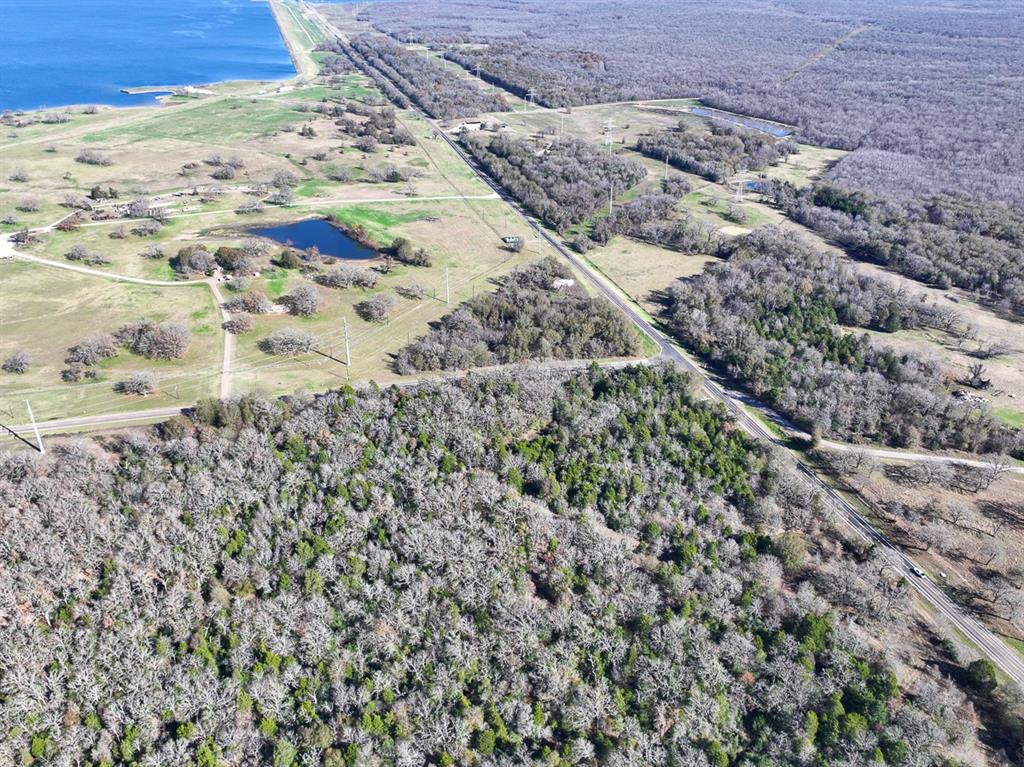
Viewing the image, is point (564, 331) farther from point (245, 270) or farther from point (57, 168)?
point (57, 168)

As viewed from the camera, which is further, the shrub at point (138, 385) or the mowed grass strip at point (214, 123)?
the mowed grass strip at point (214, 123)

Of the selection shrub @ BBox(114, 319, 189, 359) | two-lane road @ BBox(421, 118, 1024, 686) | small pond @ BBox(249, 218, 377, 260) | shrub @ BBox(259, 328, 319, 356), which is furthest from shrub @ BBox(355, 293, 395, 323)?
two-lane road @ BBox(421, 118, 1024, 686)

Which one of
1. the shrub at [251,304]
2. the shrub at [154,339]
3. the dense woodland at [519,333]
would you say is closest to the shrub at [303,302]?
the shrub at [251,304]

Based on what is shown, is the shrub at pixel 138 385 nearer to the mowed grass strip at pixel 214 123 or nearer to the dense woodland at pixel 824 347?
the dense woodland at pixel 824 347

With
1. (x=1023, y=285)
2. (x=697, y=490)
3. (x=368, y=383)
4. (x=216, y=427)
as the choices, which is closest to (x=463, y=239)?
(x=368, y=383)

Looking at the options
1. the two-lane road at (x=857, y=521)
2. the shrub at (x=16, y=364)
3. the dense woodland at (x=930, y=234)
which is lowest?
the two-lane road at (x=857, y=521)

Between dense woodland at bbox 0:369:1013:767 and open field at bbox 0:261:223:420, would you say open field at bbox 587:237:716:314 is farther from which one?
open field at bbox 0:261:223:420
